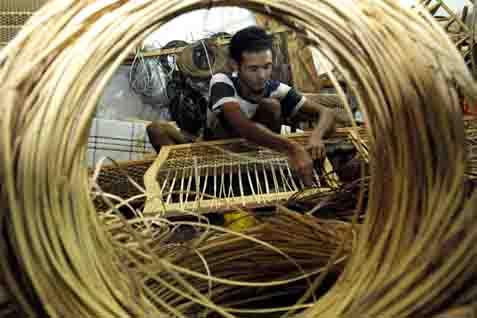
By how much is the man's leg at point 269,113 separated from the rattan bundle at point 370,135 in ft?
3.60

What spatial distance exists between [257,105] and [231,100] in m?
0.16

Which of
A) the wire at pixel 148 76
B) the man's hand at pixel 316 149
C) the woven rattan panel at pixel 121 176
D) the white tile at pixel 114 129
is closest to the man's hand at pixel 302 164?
the man's hand at pixel 316 149

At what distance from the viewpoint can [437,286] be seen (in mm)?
289

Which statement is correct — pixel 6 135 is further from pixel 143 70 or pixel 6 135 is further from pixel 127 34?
pixel 143 70

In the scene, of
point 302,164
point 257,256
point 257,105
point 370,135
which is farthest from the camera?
point 257,105

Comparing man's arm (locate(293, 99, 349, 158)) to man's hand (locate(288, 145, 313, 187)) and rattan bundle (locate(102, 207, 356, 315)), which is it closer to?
man's hand (locate(288, 145, 313, 187))

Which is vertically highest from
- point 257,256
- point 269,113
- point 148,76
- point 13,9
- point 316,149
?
point 13,9

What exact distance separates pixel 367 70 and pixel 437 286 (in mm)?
159

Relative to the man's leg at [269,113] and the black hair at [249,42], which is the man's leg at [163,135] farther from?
the black hair at [249,42]

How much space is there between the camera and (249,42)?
1.30 m

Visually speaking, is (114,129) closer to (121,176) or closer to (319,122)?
(121,176)

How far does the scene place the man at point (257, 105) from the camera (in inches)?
45.6

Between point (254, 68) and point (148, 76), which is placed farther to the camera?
point (148, 76)

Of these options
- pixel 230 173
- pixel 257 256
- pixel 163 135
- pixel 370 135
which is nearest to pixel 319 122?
pixel 230 173
